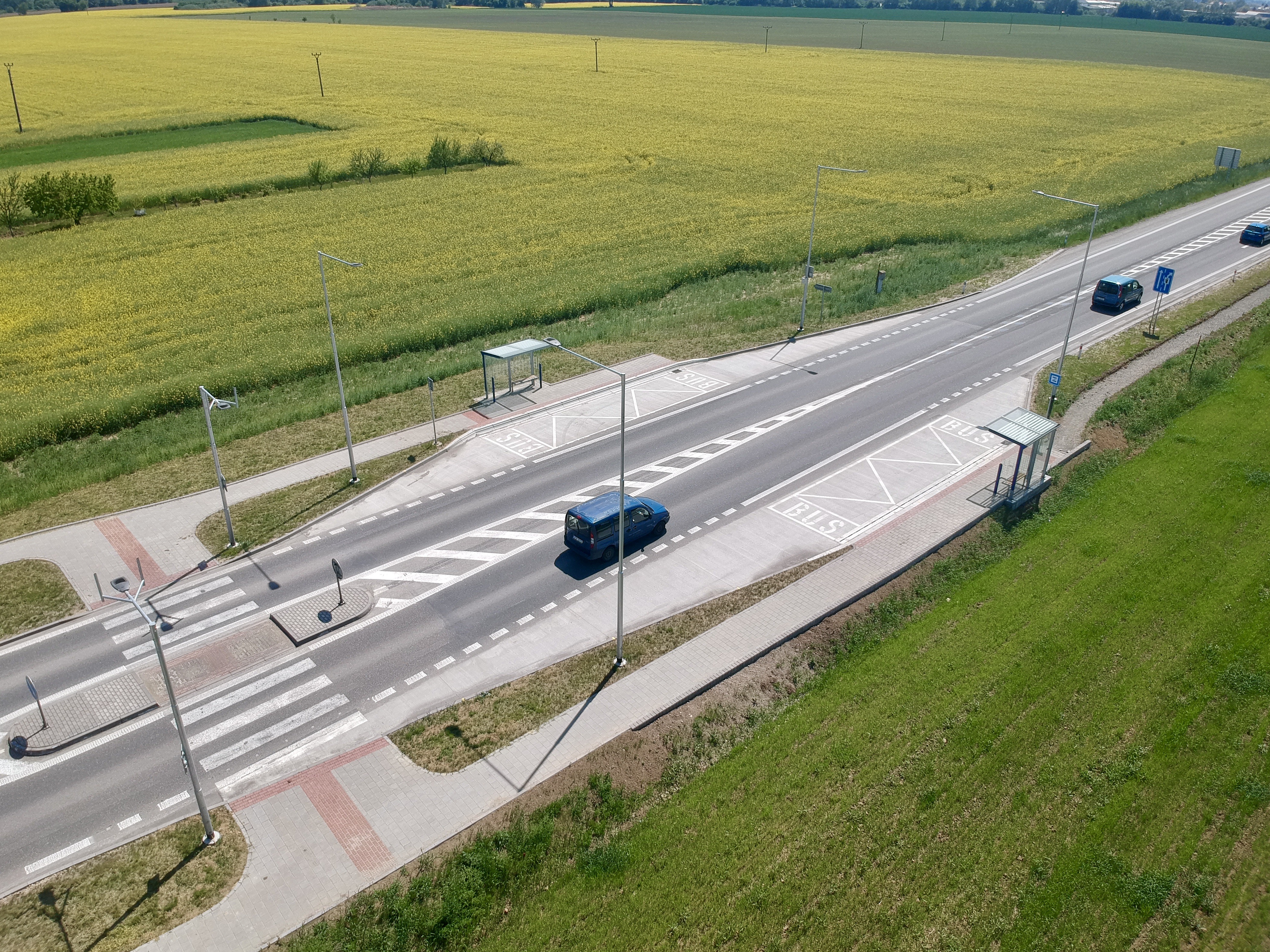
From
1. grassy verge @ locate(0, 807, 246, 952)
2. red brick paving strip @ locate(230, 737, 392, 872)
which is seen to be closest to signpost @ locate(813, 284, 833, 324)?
red brick paving strip @ locate(230, 737, 392, 872)

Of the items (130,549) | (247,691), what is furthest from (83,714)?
(130,549)

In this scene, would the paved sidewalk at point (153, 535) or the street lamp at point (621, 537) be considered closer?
the street lamp at point (621, 537)

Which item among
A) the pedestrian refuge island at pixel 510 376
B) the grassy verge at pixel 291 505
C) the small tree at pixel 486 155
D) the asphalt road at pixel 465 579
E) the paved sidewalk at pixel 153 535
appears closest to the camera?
the asphalt road at pixel 465 579

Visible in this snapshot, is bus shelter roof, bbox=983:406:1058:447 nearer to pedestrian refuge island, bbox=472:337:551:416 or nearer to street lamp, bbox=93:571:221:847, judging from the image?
pedestrian refuge island, bbox=472:337:551:416

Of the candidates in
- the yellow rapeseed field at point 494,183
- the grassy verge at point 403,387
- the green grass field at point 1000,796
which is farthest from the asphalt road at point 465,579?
the yellow rapeseed field at point 494,183

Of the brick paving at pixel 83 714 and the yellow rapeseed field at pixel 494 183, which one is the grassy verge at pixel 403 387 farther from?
the brick paving at pixel 83 714

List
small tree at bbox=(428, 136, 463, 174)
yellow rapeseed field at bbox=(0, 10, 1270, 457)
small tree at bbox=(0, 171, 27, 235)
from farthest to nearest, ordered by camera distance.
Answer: small tree at bbox=(428, 136, 463, 174), small tree at bbox=(0, 171, 27, 235), yellow rapeseed field at bbox=(0, 10, 1270, 457)

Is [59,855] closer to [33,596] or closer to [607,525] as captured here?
[33,596]

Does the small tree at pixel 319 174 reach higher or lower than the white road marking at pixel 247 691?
higher
